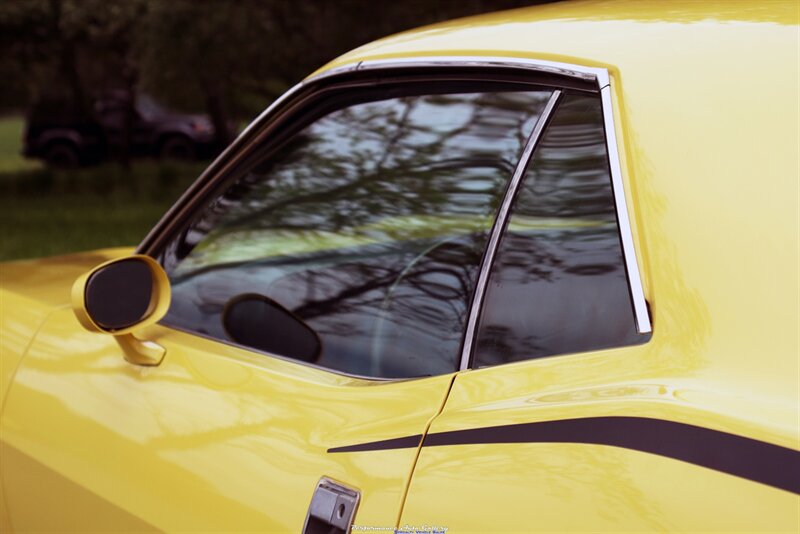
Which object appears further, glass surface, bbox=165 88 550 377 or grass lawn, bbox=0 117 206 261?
grass lawn, bbox=0 117 206 261

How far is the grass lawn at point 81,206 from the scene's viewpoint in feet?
39.3

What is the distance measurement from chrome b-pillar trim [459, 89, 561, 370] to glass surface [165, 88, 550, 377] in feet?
0.45

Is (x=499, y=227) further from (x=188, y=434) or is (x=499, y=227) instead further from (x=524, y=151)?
(x=188, y=434)

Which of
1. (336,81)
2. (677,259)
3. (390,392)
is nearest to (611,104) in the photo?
(677,259)

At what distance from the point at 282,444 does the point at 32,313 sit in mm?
1060

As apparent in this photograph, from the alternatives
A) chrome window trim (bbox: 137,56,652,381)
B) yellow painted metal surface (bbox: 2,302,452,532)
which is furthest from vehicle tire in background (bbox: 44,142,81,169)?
chrome window trim (bbox: 137,56,652,381)

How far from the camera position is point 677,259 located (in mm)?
1297

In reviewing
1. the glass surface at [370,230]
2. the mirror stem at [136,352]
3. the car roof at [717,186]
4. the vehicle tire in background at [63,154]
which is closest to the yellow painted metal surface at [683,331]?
the car roof at [717,186]

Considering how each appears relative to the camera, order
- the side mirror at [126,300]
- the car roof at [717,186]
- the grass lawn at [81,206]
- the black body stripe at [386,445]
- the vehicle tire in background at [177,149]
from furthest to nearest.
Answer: the vehicle tire in background at [177,149] < the grass lawn at [81,206] < the side mirror at [126,300] < the black body stripe at [386,445] < the car roof at [717,186]

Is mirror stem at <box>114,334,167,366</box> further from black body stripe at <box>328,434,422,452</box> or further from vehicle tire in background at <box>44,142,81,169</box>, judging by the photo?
vehicle tire in background at <box>44,142,81,169</box>

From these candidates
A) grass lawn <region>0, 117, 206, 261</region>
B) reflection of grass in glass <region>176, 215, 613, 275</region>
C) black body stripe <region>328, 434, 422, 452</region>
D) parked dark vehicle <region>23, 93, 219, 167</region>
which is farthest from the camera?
parked dark vehicle <region>23, 93, 219, 167</region>

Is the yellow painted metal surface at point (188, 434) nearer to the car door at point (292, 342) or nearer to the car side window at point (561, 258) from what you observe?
the car door at point (292, 342)

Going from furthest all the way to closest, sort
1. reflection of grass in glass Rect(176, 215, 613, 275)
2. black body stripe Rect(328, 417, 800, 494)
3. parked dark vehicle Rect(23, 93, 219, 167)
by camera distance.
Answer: parked dark vehicle Rect(23, 93, 219, 167) < reflection of grass in glass Rect(176, 215, 613, 275) < black body stripe Rect(328, 417, 800, 494)

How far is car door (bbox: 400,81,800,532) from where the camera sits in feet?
3.62
